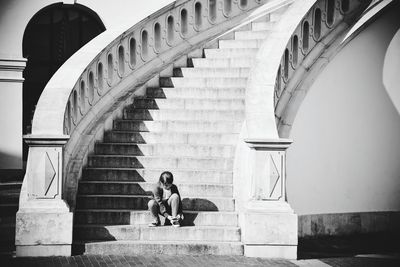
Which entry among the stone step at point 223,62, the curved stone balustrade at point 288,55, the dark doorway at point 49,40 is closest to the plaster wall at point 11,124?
the dark doorway at point 49,40

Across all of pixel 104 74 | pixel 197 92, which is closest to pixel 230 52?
pixel 197 92

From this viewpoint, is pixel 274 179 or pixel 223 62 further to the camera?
pixel 223 62

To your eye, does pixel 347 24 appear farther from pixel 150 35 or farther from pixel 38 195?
pixel 38 195

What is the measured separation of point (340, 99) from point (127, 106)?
3.81 m

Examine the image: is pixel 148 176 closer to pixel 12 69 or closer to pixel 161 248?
pixel 161 248

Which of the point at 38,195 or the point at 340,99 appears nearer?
the point at 38,195

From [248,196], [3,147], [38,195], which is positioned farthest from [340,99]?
[3,147]

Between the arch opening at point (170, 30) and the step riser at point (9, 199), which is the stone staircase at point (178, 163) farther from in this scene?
the step riser at point (9, 199)

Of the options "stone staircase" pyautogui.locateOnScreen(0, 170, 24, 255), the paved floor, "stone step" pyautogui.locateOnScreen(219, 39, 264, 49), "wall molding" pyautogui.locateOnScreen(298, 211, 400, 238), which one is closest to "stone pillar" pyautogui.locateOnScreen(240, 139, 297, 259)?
the paved floor

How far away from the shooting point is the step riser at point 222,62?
13234mm

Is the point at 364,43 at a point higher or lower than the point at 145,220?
higher

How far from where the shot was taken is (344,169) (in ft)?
37.2

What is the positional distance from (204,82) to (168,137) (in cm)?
168

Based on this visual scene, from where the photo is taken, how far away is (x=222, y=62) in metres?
13.3
